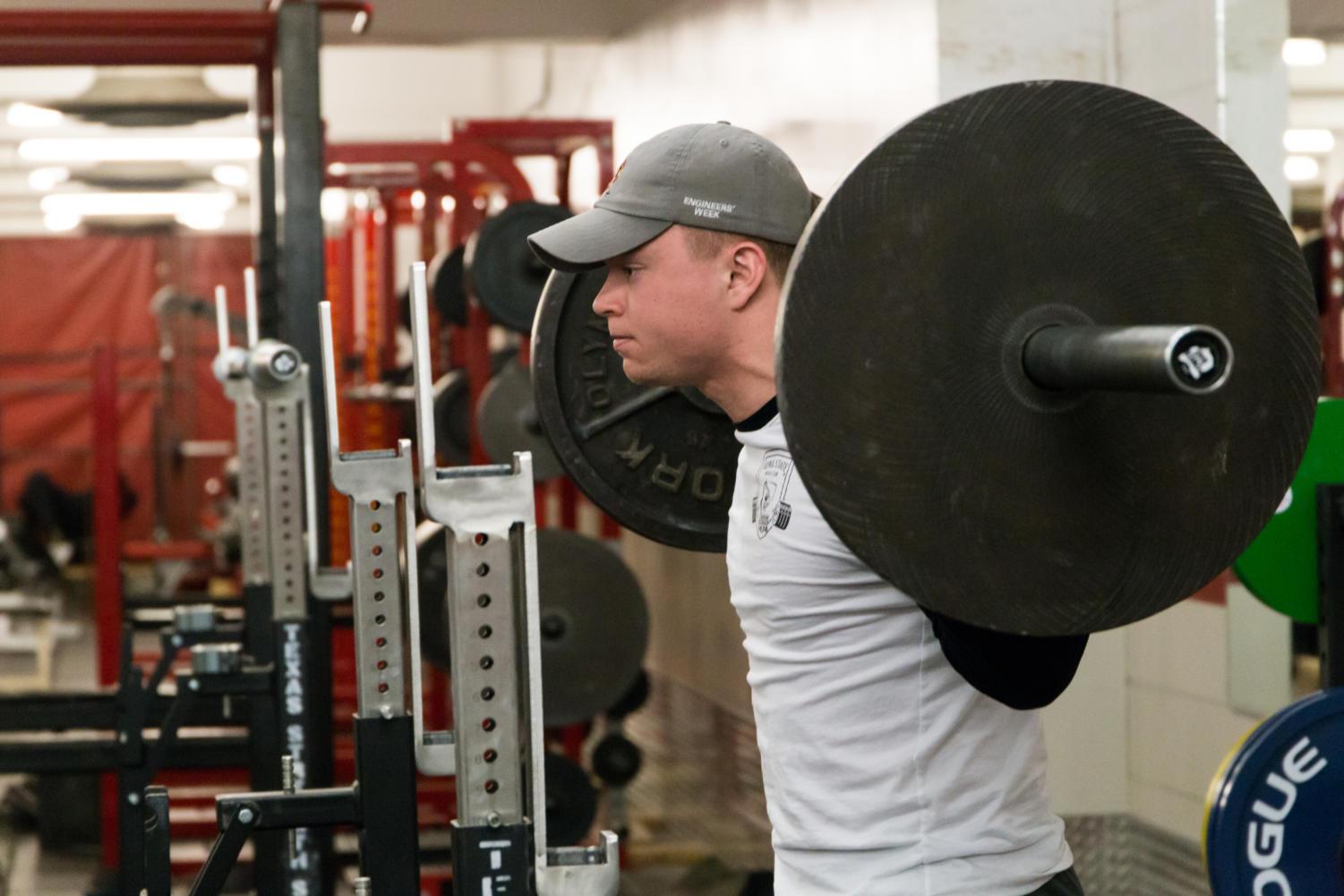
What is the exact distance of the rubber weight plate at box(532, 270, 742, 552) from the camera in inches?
79.3

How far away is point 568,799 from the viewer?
4.50 m

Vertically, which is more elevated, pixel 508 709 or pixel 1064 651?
pixel 1064 651

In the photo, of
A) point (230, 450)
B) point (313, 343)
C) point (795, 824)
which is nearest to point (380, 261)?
point (313, 343)

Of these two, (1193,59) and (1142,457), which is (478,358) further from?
(1142,457)

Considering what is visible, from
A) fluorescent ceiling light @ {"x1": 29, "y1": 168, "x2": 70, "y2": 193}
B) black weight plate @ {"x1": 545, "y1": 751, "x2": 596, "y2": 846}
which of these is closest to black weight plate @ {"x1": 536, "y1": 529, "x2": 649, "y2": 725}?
black weight plate @ {"x1": 545, "y1": 751, "x2": 596, "y2": 846}

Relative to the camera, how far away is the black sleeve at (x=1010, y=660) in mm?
1185

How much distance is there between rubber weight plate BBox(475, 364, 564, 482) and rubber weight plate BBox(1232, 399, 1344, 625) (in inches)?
106

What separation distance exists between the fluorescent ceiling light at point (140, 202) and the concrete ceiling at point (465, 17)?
Result: 3.75 m

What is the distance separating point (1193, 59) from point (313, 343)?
1.94 m

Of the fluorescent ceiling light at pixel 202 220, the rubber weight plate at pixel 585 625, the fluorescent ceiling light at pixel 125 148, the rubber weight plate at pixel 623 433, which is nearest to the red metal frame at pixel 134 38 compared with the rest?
the rubber weight plate at pixel 585 625

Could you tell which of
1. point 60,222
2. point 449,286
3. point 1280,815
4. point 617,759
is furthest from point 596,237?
point 60,222

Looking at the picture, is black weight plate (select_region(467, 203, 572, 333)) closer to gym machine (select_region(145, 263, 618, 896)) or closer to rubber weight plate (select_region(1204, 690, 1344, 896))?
gym machine (select_region(145, 263, 618, 896))

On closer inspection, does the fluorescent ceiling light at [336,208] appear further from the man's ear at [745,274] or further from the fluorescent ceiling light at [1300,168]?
the man's ear at [745,274]

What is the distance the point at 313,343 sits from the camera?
12.4 ft
